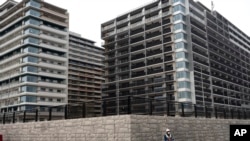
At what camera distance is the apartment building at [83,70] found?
3884 inches

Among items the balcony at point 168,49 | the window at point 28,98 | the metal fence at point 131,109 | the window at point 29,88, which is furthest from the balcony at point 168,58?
the metal fence at point 131,109

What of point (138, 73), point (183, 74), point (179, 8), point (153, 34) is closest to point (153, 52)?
point (153, 34)

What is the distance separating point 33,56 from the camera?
6944 centimetres

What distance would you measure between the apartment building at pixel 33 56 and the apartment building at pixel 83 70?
2272cm

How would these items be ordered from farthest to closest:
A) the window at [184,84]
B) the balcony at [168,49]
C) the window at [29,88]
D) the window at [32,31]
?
the window at [32,31] → the balcony at [168,49] → the window at [29,88] → the window at [184,84]

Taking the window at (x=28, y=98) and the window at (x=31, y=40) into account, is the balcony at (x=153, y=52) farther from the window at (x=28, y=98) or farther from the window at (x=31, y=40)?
the window at (x=28, y=98)

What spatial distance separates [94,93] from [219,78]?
46.6 meters

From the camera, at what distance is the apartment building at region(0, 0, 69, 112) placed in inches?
2672

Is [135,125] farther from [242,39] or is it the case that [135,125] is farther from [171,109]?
[242,39]

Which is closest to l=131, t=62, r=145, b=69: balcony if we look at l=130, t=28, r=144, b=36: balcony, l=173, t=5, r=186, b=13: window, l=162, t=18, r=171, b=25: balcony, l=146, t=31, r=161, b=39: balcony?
l=146, t=31, r=161, b=39: balcony

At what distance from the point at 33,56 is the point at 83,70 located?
1446 inches

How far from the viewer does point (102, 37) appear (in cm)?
9038

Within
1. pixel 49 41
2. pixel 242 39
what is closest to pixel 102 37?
pixel 49 41

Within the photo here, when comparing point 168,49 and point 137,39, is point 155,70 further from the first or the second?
point 137,39
